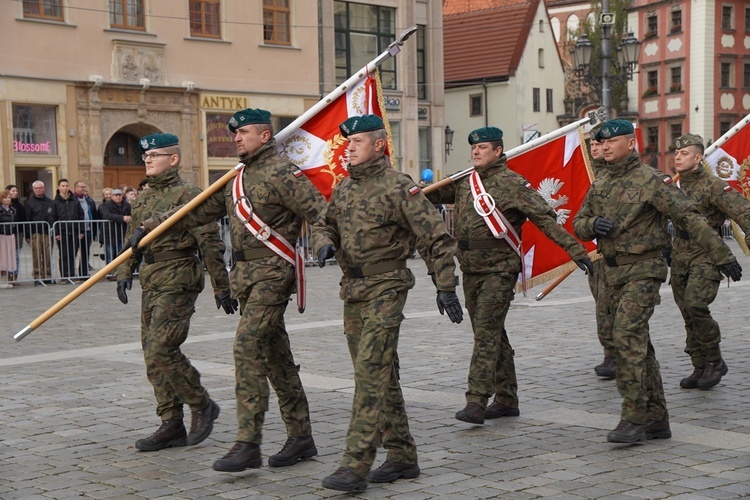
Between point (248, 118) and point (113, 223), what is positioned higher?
point (248, 118)

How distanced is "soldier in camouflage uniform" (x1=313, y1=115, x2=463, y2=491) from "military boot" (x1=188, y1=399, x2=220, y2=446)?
143 cm

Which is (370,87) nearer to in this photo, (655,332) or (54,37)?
(655,332)

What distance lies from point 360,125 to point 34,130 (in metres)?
24.1

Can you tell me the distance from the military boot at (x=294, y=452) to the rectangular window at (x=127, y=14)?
25.3m

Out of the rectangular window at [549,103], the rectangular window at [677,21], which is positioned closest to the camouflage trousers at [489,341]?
the rectangular window at [549,103]

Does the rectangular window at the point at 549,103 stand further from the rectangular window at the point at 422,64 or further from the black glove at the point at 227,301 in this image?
the black glove at the point at 227,301

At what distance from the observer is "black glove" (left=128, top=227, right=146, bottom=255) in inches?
291

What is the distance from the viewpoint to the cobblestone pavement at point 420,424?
6.44 metres

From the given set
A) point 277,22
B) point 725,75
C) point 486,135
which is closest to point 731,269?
point 486,135

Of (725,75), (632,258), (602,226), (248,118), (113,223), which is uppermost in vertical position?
(725,75)

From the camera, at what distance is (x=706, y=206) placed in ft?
31.7

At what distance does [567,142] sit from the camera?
988 centimetres

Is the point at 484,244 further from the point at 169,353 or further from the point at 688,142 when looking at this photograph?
the point at 688,142

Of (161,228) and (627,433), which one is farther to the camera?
(161,228)
